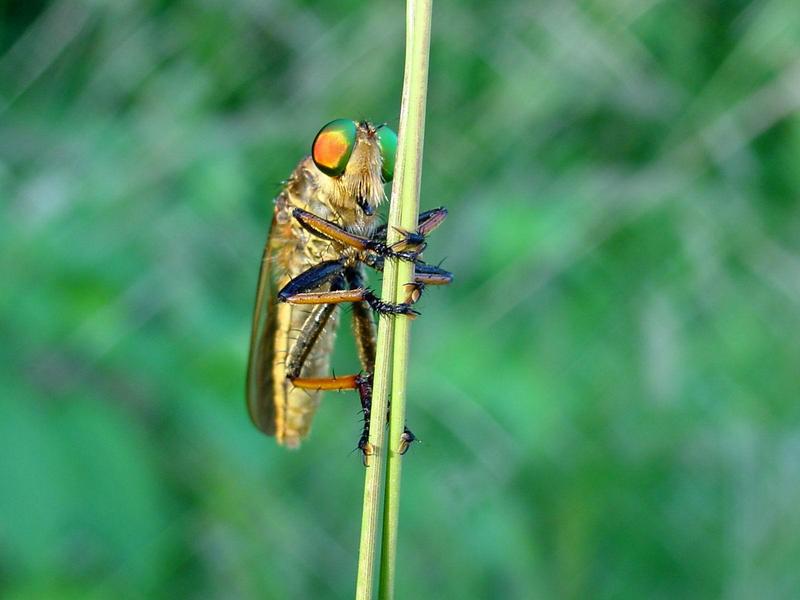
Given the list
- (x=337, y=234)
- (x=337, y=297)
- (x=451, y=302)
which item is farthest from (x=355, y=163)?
(x=451, y=302)

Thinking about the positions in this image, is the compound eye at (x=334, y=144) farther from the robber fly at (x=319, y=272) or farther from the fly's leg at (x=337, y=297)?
the fly's leg at (x=337, y=297)

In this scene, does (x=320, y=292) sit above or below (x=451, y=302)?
below

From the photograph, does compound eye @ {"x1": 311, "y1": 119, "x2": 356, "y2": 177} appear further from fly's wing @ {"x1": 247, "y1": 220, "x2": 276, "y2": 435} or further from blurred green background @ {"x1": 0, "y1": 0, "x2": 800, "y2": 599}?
blurred green background @ {"x1": 0, "y1": 0, "x2": 800, "y2": 599}

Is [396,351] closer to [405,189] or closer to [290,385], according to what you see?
[405,189]

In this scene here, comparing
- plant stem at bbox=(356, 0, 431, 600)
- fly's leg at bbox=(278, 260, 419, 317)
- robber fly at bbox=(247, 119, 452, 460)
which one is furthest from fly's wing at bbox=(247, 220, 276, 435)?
plant stem at bbox=(356, 0, 431, 600)

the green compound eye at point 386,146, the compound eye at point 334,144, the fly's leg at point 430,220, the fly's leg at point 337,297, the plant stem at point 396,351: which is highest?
the green compound eye at point 386,146

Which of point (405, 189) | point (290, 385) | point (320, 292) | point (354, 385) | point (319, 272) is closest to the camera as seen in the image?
point (405, 189)

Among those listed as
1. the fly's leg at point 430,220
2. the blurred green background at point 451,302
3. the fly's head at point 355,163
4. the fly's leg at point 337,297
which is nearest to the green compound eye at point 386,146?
the fly's head at point 355,163
